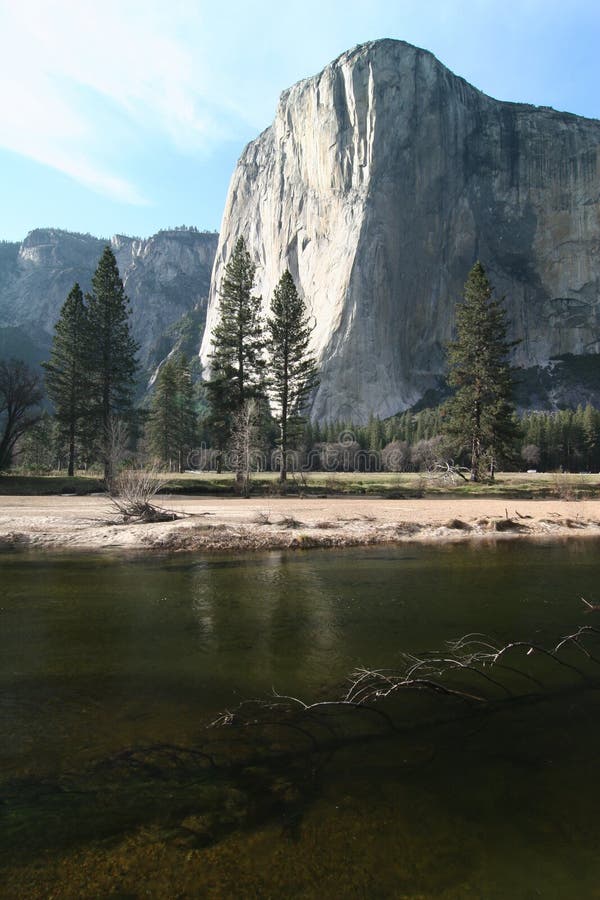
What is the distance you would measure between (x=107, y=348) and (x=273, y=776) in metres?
36.3

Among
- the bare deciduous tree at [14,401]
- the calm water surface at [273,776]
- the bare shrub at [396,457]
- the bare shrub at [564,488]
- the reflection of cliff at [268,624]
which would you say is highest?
the bare deciduous tree at [14,401]

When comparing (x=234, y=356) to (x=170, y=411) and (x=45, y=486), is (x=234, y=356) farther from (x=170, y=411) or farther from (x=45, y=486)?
(x=170, y=411)

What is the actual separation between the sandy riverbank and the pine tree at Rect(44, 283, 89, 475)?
11197 mm

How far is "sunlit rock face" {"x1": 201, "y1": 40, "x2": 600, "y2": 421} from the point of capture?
119m

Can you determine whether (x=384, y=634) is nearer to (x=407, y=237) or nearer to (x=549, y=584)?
(x=549, y=584)

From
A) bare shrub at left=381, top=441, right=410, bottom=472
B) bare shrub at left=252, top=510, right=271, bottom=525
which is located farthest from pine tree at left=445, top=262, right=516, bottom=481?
bare shrub at left=381, top=441, right=410, bottom=472

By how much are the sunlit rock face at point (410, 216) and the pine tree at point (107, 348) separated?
259 ft

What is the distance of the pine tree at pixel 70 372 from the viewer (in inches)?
1423

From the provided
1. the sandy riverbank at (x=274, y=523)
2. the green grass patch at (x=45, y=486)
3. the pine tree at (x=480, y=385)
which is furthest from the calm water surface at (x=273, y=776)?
the pine tree at (x=480, y=385)

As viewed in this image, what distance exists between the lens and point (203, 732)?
17.0 ft

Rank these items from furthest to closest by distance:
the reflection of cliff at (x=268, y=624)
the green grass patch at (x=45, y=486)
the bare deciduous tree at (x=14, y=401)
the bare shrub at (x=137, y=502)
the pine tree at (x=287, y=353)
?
the pine tree at (x=287, y=353)
the bare deciduous tree at (x=14, y=401)
the green grass patch at (x=45, y=486)
the bare shrub at (x=137, y=502)
the reflection of cliff at (x=268, y=624)

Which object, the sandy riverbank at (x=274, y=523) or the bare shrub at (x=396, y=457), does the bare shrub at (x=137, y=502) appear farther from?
the bare shrub at (x=396, y=457)

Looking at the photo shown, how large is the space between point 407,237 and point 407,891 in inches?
5373

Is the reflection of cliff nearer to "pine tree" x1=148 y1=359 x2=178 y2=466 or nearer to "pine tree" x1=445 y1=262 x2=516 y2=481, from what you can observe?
"pine tree" x1=445 y1=262 x2=516 y2=481
